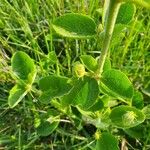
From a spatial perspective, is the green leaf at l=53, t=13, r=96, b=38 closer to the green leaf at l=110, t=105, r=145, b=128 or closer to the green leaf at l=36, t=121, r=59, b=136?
the green leaf at l=110, t=105, r=145, b=128

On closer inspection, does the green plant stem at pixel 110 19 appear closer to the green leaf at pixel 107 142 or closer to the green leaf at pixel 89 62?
the green leaf at pixel 89 62

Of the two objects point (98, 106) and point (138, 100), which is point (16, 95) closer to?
point (98, 106)

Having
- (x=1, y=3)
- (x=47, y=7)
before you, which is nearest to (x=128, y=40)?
(x=47, y=7)

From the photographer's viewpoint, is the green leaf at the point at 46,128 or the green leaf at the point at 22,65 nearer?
the green leaf at the point at 22,65

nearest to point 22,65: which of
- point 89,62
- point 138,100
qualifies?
point 89,62

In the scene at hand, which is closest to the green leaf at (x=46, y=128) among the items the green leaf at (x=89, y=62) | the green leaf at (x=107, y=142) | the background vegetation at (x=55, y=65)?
the background vegetation at (x=55, y=65)

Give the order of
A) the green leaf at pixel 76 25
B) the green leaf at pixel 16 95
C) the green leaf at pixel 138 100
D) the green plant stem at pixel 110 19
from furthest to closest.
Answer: the green leaf at pixel 138 100
the green leaf at pixel 16 95
the green leaf at pixel 76 25
the green plant stem at pixel 110 19

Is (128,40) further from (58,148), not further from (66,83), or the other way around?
(58,148)
